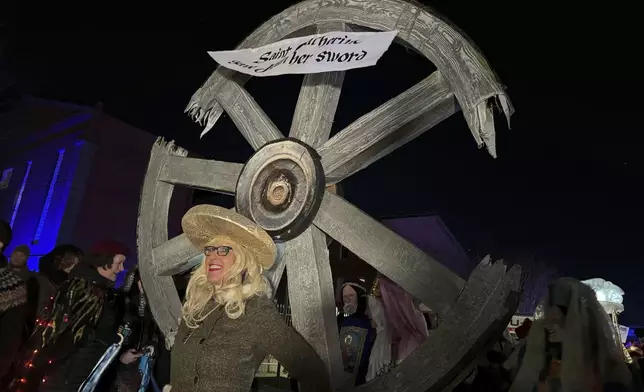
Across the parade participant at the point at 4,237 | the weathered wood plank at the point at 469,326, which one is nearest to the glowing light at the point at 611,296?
the weathered wood plank at the point at 469,326

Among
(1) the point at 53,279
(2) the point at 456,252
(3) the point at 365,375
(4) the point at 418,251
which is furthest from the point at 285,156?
(2) the point at 456,252

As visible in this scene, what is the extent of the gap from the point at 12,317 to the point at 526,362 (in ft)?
10.4

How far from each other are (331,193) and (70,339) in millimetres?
2038

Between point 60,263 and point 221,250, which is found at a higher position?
point 60,263

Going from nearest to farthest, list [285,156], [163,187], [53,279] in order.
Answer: [285,156] → [163,187] → [53,279]

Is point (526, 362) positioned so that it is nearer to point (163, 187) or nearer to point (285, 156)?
point (285, 156)

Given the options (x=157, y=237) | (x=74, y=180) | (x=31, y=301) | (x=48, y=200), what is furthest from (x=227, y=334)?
(x=48, y=200)

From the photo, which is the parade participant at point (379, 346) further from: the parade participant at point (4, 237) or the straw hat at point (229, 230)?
the parade participant at point (4, 237)

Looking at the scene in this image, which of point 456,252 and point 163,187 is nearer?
point 163,187

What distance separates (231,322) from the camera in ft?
5.94

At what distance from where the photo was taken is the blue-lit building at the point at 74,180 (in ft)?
33.2

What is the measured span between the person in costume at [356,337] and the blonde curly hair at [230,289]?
5.30ft

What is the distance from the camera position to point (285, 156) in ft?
9.43

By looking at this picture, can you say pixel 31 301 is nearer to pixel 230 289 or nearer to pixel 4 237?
pixel 4 237
